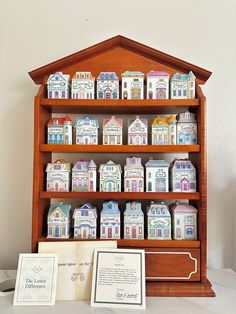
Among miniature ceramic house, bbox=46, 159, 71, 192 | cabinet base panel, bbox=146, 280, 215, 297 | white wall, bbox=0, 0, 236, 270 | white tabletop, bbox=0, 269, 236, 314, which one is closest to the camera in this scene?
white tabletop, bbox=0, 269, 236, 314

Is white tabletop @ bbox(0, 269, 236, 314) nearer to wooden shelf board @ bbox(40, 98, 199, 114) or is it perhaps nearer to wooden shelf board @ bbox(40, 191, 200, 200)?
wooden shelf board @ bbox(40, 191, 200, 200)

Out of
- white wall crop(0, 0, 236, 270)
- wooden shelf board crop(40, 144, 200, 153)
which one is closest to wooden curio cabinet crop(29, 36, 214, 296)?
wooden shelf board crop(40, 144, 200, 153)

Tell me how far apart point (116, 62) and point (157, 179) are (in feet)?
1.67

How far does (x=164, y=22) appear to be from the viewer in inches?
52.6

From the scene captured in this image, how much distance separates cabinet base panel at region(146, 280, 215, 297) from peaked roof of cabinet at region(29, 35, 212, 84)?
77cm

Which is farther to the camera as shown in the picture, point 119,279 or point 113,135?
point 113,135

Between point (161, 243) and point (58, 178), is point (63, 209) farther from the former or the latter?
point (161, 243)

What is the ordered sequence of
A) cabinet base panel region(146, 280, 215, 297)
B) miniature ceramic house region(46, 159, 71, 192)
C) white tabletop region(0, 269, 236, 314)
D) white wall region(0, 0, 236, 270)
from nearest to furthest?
white tabletop region(0, 269, 236, 314) < cabinet base panel region(146, 280, 215, 297) < miniature ceramic house region(46, 159, 71, 192) < white wall region(0, 0, 236, 270)

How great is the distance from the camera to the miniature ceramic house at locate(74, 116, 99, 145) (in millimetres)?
1087

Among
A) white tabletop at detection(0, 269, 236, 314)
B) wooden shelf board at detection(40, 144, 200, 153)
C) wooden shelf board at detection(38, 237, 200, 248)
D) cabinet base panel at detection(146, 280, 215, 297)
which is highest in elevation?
wooden shelf board at detection(40, 144, 200, 153)

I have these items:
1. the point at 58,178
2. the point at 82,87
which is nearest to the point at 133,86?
the point at 82,87

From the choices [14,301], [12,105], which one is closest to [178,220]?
[14,301]

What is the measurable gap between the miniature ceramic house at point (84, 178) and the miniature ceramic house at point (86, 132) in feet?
0.29

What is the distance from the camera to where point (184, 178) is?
3.47ft
